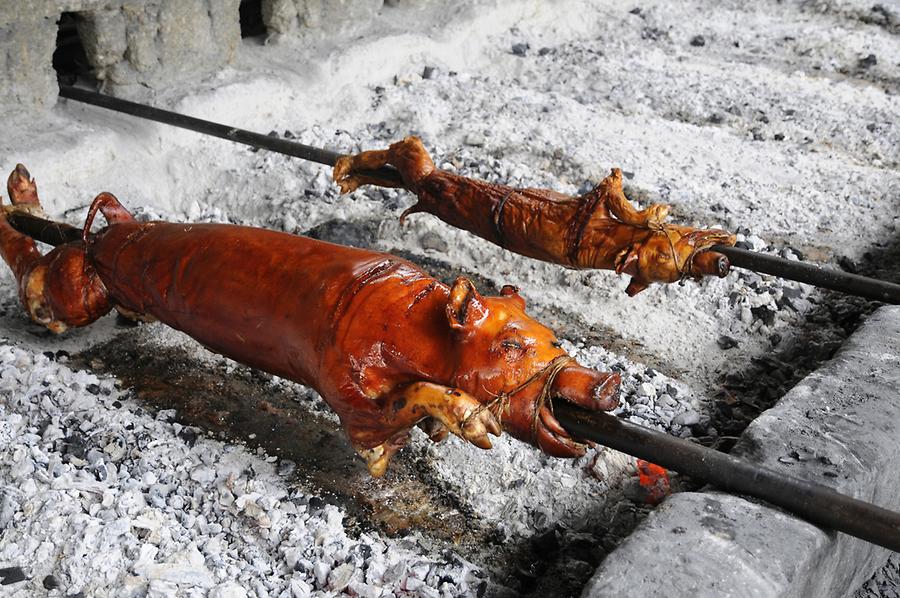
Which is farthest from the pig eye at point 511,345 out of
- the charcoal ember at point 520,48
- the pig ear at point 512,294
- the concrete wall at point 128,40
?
the charcoal ember at point 520,48

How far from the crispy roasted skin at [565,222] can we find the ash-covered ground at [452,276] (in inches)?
25.2

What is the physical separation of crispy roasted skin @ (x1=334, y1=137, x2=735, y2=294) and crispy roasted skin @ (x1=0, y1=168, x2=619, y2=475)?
74 centimetres

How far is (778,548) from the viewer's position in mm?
2338

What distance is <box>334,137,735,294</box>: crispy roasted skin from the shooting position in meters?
3.12

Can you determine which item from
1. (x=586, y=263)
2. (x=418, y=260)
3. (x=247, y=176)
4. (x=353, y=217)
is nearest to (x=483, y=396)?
(x=586, y=263)

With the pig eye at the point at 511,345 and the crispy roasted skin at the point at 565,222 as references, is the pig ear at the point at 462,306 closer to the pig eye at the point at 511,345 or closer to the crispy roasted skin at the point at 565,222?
the pig eye at the point at 511,345

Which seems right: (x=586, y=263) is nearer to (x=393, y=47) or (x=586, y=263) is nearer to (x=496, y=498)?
(x=496, y=498)

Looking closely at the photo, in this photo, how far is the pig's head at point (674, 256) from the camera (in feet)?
10.1

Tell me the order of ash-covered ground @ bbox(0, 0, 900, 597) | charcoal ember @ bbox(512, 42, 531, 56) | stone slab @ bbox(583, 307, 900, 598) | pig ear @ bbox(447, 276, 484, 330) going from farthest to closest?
charcoal ember @ bbox(512, 42, 531, 56), ash-covered ground @ bbox(0, 0, 900, 597), pig ear @ bbox(447, 276, 484, 330), stone slab @ bbox(583, 307, 900, 598)

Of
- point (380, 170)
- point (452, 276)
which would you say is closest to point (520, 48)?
point (452, 276)

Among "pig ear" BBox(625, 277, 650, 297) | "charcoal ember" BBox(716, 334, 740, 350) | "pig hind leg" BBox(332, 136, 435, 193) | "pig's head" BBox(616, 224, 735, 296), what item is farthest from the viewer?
"charcoal ember" BBox(716, 334, 740, 350)

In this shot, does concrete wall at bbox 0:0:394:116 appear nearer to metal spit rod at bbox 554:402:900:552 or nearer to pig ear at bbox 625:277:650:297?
pig ear at bbox 625:277:650:297

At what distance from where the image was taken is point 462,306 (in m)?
2.39

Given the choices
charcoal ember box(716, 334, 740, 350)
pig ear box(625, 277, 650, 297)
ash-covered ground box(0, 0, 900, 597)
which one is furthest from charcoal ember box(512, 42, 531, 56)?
pig ear box(625, 277, 650, 297)
